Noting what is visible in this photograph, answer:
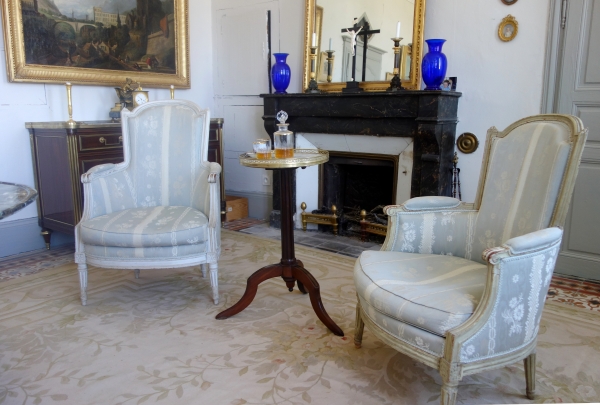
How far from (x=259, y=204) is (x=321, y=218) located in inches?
34.9

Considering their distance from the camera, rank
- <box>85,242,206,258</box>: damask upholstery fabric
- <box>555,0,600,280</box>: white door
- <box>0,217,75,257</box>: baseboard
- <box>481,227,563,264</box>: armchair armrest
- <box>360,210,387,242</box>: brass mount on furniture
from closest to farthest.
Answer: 1. <box>481,227,563,264</box>: armchair armrest
2. <box>85,242,206,258</box>: damask upholstery fabric
3. <box>555,0,600,280</box>: white door
4. <box>0,217,75,257</box>: baseboard
5. <box>360,210,387,242</box>: brass mount on furniture

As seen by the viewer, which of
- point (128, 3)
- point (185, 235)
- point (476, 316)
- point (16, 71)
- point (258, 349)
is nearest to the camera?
point (476, 316)

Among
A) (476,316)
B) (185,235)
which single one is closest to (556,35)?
(476,316)

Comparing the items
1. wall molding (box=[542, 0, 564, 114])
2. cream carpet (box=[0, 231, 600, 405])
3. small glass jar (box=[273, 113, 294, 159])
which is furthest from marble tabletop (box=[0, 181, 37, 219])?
wall molding (box=[542, 0, 564, 114])

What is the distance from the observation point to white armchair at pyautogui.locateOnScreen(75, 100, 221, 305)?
2.52 meters

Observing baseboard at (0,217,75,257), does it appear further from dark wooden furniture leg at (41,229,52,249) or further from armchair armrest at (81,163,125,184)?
armchair armrest at (81,163,125,184)

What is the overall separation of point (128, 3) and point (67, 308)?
109 inches

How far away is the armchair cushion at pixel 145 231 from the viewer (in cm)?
248

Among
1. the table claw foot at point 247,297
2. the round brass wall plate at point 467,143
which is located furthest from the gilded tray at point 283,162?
the round brass wall plate at point 467,143

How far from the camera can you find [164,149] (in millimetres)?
2965

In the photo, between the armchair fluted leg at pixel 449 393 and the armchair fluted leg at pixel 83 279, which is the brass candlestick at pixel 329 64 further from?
the armchair fluted leg at pixel 449 393

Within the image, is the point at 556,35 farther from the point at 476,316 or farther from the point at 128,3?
the point at 128,3

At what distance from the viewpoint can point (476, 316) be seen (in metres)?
1.54

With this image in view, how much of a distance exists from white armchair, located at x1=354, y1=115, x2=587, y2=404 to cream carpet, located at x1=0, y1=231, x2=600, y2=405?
22 centimetres
